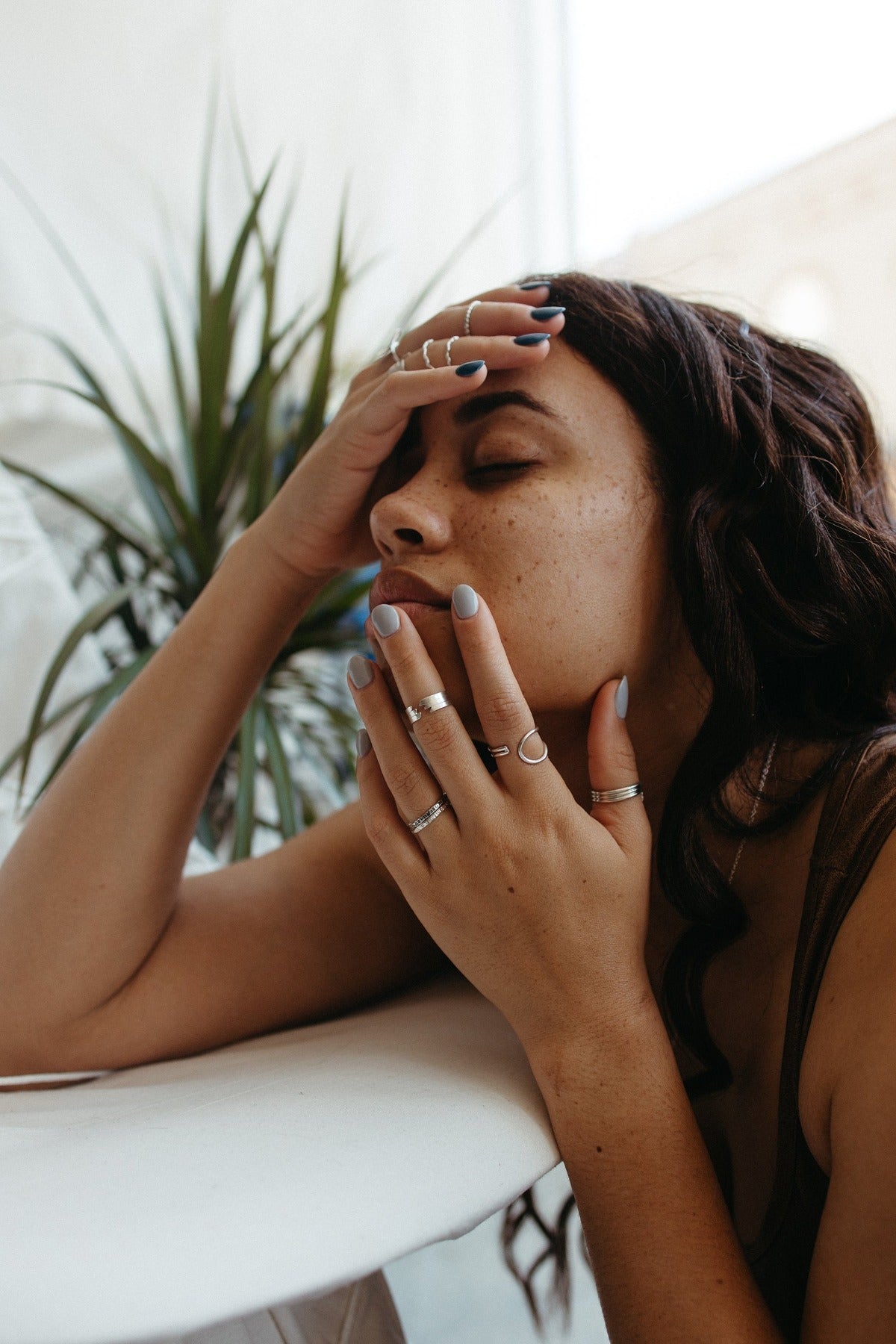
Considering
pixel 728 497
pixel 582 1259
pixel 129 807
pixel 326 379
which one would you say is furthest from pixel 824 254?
pixel 582 1259

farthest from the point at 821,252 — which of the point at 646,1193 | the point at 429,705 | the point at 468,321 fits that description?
the point at 646,1193

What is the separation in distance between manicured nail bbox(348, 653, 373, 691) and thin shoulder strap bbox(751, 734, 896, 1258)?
1.47 feet

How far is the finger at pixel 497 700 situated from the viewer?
820 mm

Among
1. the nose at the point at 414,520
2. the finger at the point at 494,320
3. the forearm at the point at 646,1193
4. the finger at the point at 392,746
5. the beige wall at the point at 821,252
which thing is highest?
the beige wall at the point at 821,252

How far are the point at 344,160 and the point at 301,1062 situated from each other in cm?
282

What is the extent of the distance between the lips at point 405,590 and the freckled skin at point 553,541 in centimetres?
1

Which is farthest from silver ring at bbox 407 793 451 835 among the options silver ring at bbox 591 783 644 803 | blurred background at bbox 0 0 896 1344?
blurred background at bbox 0 0 896 1344

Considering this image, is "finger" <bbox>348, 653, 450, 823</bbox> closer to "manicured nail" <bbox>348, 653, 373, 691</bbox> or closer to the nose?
"manicured nail" <bbox>348, 653, 373, 691</bbox>

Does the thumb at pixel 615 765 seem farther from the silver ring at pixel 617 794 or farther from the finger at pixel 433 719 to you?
the finger at pixel 433 719

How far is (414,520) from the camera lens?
88 cm

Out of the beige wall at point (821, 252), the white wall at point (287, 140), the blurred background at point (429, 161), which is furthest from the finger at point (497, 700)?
the white wall at point (287, 140)

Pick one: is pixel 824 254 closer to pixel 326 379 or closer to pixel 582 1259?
pixel 326 379

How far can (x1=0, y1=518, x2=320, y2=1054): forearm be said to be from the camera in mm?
1000

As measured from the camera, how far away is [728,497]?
3.17ft
